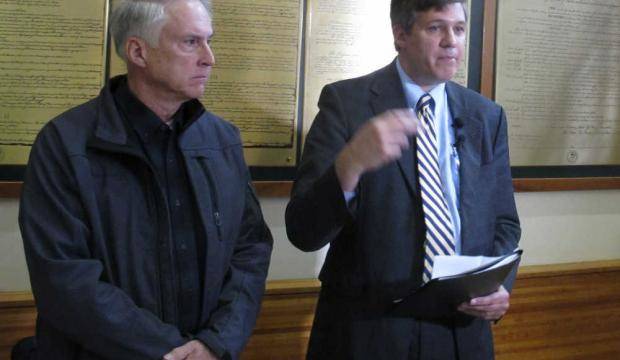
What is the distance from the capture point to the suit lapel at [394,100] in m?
1.73

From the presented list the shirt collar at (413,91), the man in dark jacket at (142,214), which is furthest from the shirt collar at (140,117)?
the shirt collar at (413,91)

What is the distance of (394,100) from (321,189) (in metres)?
0.41

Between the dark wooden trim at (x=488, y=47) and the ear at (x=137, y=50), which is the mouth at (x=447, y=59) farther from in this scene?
the dark wooden trim at (x=488, y=47)

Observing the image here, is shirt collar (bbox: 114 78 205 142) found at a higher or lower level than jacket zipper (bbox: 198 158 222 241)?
higher

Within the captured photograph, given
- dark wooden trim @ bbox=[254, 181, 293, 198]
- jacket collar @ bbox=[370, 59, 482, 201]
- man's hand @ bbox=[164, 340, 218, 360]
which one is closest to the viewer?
man's hand @ bbox=[164, 340, 218, 360]

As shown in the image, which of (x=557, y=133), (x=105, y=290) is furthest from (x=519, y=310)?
(x=105, y=290)

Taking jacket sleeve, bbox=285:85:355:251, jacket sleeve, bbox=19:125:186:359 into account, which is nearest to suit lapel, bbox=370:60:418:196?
jacket sleeve, bbox=285:85:355:251

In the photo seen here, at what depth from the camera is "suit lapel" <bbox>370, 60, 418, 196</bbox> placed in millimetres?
1733

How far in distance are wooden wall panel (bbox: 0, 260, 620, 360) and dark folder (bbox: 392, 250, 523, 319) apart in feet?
2.81

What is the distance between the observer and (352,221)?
175 cm

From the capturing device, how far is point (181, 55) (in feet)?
5.35

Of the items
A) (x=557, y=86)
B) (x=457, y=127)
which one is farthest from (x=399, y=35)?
(x=557, y=86)

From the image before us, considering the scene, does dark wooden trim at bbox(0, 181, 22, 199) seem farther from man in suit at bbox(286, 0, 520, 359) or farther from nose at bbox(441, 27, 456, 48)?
nose at bbox(441, 27, 456, 48)

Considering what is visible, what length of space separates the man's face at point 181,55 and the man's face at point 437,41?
60cm
